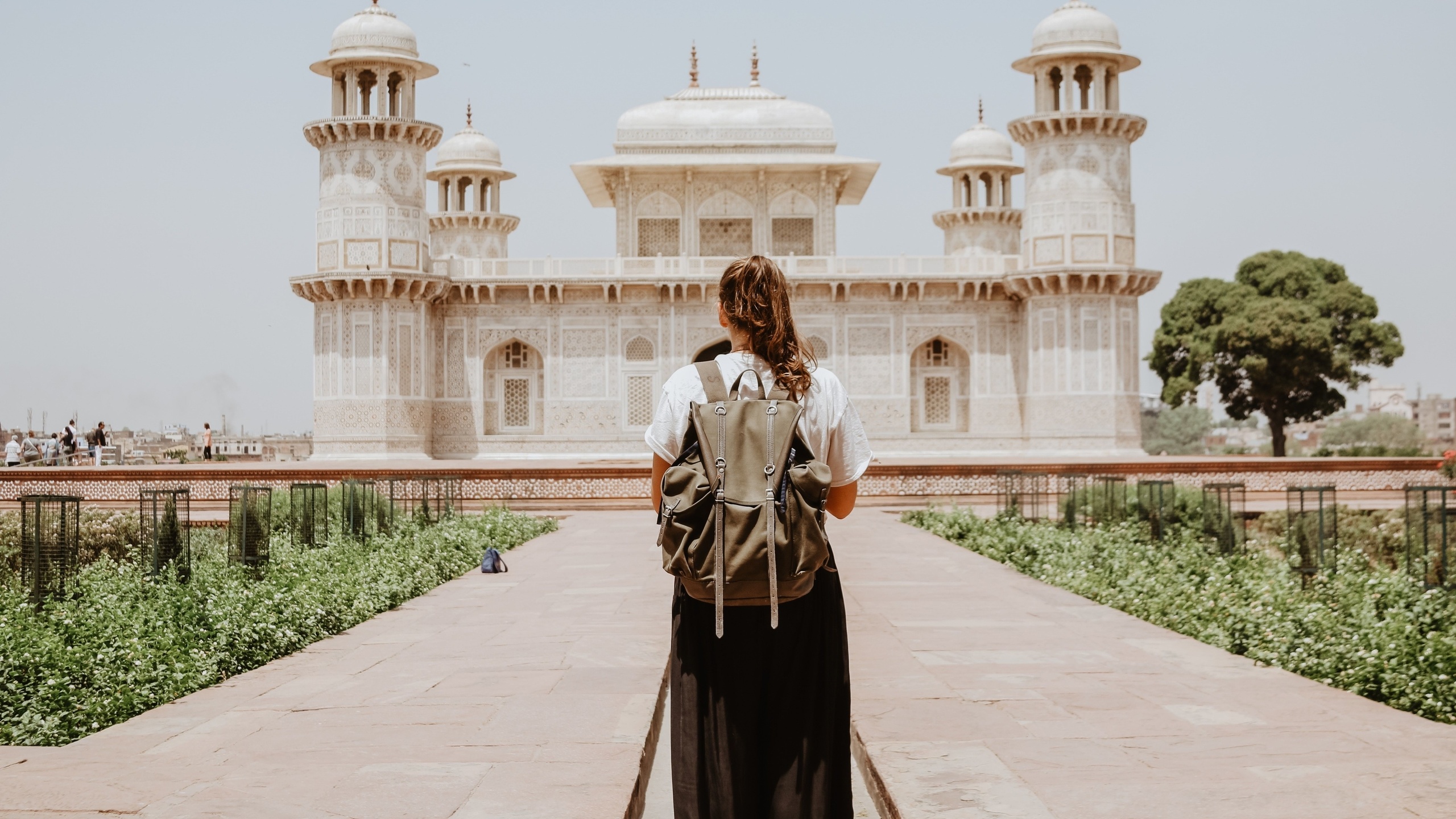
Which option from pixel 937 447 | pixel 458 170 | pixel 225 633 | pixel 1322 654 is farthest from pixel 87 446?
pixel 1322 654

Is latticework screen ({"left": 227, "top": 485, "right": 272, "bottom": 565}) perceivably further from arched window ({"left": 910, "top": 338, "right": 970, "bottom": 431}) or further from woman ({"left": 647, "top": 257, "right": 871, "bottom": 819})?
arched window ({"left": 910, "top": 338, "right": 970, "bottom": 431})

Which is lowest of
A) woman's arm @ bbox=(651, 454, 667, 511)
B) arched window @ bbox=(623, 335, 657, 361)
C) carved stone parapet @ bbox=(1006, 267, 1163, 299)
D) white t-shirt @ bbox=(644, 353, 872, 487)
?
woman's arm @ bbox=(651, 454, 667, 511)

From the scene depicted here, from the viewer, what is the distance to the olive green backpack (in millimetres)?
2465

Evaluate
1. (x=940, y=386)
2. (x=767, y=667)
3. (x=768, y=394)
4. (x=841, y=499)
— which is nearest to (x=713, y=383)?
(x=768, y=394)

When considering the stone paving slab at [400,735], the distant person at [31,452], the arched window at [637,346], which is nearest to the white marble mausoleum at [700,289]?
the arched window at [637,346]

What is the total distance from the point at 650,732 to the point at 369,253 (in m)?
21.9

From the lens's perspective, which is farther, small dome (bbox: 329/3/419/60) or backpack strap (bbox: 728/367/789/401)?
small dome (bbox: 329/3/419/60)

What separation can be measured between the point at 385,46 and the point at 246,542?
18.4m

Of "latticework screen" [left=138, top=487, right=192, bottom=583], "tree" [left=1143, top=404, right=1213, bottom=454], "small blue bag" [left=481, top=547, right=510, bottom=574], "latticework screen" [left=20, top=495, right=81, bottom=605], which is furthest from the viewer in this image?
"tree" [left=1143, top=404, right=1213, bottom=454]

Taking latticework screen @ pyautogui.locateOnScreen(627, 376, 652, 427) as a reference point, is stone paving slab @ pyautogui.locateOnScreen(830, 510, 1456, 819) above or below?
below

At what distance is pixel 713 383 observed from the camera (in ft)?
8.38

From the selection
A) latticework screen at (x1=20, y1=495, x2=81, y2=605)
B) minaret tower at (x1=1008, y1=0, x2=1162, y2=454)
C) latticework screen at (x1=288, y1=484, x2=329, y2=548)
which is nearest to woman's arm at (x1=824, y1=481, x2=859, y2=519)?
latticework screen at (x1=20, y1=495, x2=81, y2=605)

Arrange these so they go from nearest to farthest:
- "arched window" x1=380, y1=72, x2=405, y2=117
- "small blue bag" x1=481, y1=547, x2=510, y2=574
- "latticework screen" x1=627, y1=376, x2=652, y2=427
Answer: "small blue bag" x1=481, y1=547, x2=510, y2=574 < "arched window" x1=380, y1=72, x2=405, y2=117 < "latticework screen" x1=627, y1=376, x2=652, y2=427

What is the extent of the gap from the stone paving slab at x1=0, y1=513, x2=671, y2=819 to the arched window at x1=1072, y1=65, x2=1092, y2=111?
21.4 meters
